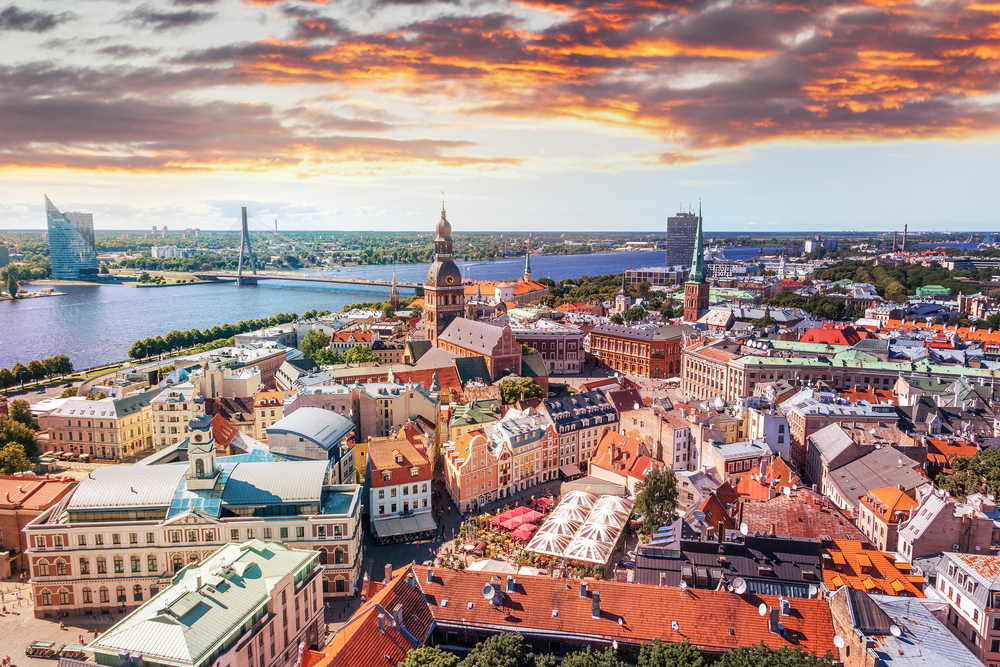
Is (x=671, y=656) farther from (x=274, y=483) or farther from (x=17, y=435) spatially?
(x=17, y=435)

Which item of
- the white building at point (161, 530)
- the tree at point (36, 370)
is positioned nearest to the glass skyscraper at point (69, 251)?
the tree at point (36, 370)

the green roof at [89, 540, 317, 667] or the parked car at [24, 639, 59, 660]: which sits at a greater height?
the green roof at [89, 540, 317, 667]

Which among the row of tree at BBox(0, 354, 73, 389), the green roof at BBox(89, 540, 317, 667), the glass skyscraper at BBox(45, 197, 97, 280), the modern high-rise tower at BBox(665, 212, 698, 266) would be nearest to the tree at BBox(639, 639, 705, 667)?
the green roof at BBox(89, 540, 317, 667)

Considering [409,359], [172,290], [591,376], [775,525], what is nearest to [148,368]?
[409,359]

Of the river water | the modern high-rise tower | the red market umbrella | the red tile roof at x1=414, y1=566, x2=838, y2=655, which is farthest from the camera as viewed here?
the modern high-rise tower

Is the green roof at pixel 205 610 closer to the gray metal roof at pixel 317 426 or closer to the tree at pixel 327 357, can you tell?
the gray metal roof at pixel 317 426

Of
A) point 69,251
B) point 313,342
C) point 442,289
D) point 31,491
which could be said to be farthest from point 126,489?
point 69,251

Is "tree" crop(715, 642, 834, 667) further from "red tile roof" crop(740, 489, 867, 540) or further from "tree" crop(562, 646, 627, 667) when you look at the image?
"red tile roof" crop(740, 489, 867, 540)
